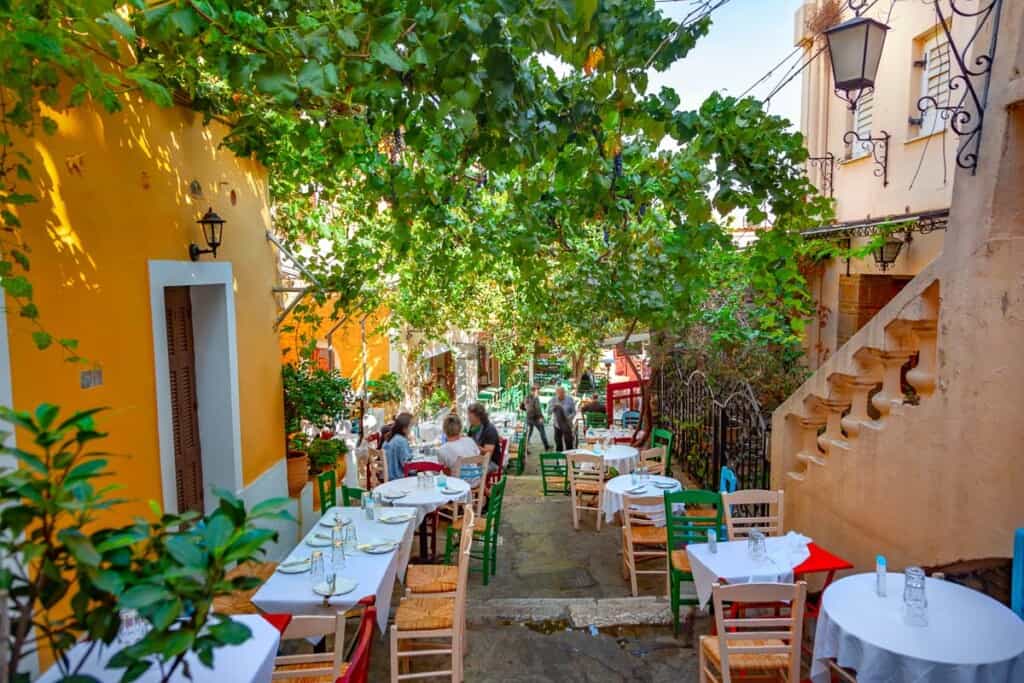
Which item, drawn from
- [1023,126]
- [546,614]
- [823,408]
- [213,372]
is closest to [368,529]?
[546,614]

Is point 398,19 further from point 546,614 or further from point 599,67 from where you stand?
point 546,614

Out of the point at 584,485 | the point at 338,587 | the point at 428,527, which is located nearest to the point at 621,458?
the point at 584,485

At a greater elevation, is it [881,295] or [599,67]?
[599,67]

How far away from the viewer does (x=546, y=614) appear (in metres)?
5.39

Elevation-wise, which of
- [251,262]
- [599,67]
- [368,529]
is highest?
[599,67]

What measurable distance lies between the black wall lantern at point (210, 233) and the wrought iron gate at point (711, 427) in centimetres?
520

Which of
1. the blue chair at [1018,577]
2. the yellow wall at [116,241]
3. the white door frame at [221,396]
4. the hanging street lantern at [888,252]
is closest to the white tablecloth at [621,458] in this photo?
the hanging street lantern at [888,252]

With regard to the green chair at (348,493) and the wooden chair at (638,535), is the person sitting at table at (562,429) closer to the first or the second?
the wooden chair at (638,535)

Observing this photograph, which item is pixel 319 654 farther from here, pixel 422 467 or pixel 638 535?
pixel 422 467

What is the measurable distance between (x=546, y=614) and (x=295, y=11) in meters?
4.47

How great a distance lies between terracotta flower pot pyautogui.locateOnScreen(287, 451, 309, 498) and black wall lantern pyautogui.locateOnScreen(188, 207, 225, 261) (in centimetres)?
293

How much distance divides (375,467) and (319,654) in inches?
218

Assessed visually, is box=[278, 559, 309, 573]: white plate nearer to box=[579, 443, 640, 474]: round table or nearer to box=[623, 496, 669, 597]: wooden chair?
box=[623, 496, 669, 597]: wooden chair

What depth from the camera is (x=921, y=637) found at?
3348mm
